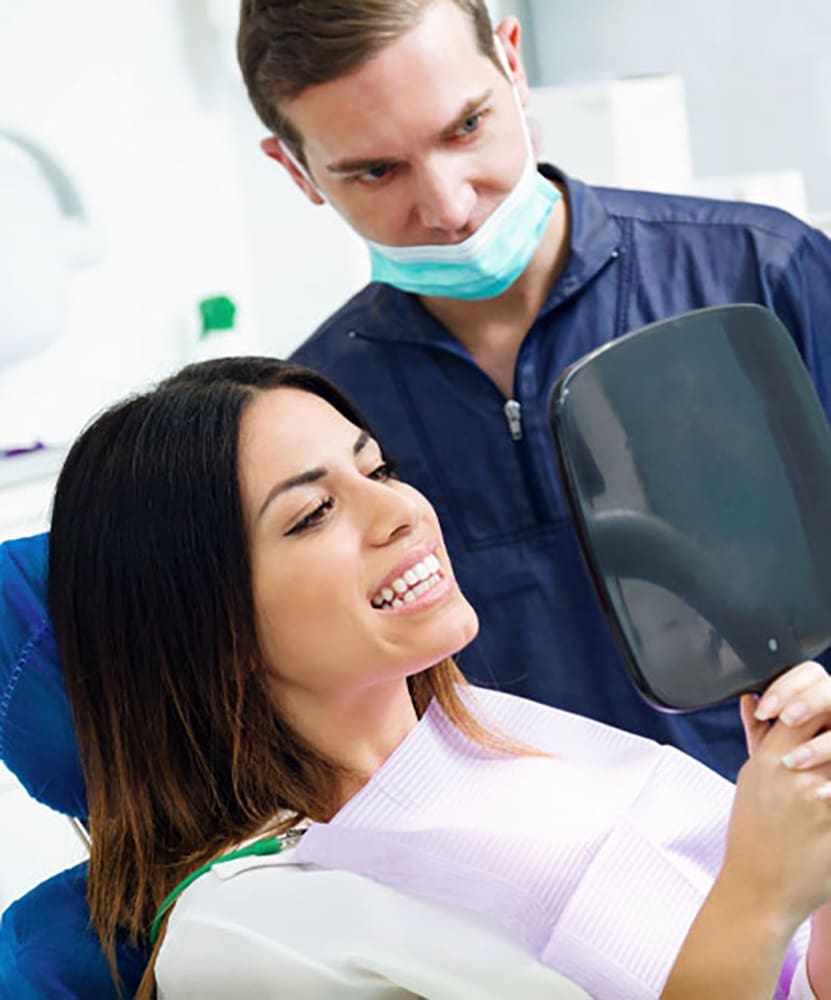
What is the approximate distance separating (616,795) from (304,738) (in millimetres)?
276

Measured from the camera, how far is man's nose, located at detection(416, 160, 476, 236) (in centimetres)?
152

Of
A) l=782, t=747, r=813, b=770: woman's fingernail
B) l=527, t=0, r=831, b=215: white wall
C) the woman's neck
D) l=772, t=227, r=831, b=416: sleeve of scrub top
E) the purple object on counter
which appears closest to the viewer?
l=782, t=747, r=813, b=770: woman's fingernail

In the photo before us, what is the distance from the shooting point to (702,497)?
1048 mm

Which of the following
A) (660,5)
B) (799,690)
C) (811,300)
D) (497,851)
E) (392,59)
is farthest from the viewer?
(660,5)

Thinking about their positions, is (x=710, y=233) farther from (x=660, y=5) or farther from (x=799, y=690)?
(x=660, y=5)

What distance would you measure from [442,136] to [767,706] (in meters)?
0.76

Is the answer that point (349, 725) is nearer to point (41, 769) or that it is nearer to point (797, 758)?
point (41, 769)

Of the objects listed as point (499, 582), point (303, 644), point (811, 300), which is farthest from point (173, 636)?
point (811, 300)

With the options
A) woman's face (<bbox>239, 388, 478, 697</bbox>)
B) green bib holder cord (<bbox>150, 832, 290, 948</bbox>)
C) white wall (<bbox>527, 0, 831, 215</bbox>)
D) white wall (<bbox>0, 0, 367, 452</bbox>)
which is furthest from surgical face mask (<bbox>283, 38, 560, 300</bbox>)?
white wall (<bbox>527, 0, 831, 215</bbox>)

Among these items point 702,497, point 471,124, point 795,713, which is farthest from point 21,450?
point 795,713

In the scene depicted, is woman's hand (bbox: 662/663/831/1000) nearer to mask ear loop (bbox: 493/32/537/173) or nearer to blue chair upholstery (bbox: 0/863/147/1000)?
blue chair upholstery (bbox: 0/863/147/1000)

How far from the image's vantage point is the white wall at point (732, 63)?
135 inches

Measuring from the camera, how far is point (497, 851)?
1193mm

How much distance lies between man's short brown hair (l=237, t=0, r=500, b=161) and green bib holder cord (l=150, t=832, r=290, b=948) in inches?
29.0
